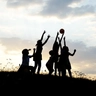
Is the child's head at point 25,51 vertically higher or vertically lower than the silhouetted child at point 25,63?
higher

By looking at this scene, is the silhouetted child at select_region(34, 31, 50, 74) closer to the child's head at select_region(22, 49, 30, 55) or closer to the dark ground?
the child's head at select_region(22, 49, 30, 55)

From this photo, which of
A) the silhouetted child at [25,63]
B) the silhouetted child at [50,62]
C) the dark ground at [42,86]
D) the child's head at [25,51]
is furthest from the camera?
the silhouetted child at [50,62]

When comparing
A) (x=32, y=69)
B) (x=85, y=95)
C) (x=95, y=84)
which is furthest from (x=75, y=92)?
(x=32, y=69)

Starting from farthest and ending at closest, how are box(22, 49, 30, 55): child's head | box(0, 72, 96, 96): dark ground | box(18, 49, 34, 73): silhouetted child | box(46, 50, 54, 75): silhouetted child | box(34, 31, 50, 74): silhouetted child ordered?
box(46, 50, 54, 75): silhouetted child
box(34, 31, 50, 74): silhouetted child
box(22, 49, 30, 55): child's head
box(18, 49, 34, 73): silhouetted child
box(0, 72, 96, 96): dark ground

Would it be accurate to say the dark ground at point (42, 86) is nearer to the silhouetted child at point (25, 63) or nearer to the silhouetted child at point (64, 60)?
the silhouetted child at point (25, 63)

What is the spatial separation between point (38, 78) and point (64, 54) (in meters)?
3.96

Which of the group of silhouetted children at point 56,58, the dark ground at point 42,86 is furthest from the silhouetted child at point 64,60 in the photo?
the dark ground at point 42,86

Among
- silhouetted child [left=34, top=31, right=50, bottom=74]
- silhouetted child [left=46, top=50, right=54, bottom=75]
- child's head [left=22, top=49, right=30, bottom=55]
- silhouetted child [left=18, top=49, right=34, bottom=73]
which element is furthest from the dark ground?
silhouetted child [left=46, top=50, right=54, bottom=75]

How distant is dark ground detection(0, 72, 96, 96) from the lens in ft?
37.2

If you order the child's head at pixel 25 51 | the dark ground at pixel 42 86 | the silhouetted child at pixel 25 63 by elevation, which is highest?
the child's head at pixel 25 51

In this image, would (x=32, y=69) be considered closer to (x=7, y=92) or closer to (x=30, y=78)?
(x=30, y=78)

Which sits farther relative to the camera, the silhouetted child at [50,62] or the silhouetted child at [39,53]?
the silhouetted child at [50,62]

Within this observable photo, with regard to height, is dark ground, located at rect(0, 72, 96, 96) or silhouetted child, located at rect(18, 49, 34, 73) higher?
silhouetted child, located at rect(18, 49, 34, 73)

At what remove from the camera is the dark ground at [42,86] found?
11.3m
